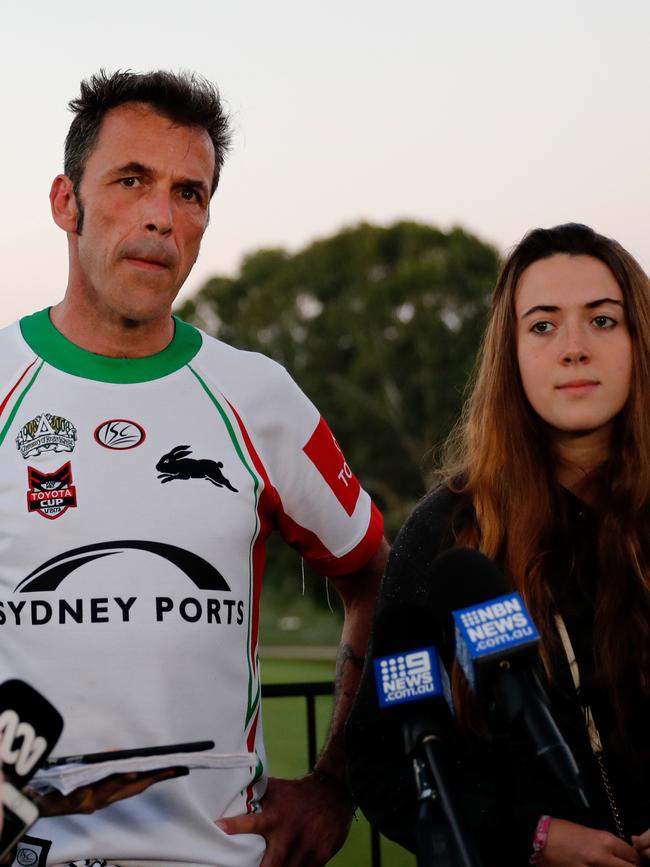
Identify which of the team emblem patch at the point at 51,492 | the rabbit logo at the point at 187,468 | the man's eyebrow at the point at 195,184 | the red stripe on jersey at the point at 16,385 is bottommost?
the team emblem patch at the point at 51,492

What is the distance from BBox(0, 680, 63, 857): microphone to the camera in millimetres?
1639

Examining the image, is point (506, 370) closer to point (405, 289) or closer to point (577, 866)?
point (577, 866)

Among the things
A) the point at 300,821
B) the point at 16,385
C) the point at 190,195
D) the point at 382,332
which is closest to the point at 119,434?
the point at 16,385

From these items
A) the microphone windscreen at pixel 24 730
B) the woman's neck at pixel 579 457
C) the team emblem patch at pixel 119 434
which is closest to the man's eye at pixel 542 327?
the woman's neck at pixel 579 457

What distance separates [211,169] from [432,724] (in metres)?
1.77

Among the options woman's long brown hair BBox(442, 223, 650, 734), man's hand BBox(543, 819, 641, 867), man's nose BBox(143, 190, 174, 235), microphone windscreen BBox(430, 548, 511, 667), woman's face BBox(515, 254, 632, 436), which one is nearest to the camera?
microphone windscreen BBox(430, 548, 511, 667)

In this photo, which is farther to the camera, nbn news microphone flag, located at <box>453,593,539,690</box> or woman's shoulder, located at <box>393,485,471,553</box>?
woman's shoulder, located at <box>393,485,471,553</box>

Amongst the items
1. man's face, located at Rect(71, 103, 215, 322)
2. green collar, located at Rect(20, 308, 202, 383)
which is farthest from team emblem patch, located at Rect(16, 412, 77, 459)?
man's face, located at Rect(71, 103, 215, 322)

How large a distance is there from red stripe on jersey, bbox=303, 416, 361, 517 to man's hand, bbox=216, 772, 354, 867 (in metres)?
0.72

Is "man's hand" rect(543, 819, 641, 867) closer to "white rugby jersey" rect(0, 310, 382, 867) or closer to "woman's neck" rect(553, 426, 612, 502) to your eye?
"white rugby jersey" rect(0, 310, 382, 867)

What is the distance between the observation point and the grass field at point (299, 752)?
8.92 m

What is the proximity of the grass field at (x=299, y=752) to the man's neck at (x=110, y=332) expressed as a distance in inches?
209

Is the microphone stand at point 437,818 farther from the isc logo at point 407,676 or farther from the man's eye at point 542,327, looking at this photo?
the man's eye at point 542,327

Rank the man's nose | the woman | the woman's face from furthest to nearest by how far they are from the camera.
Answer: the man's nose < the woman's face < the woman
